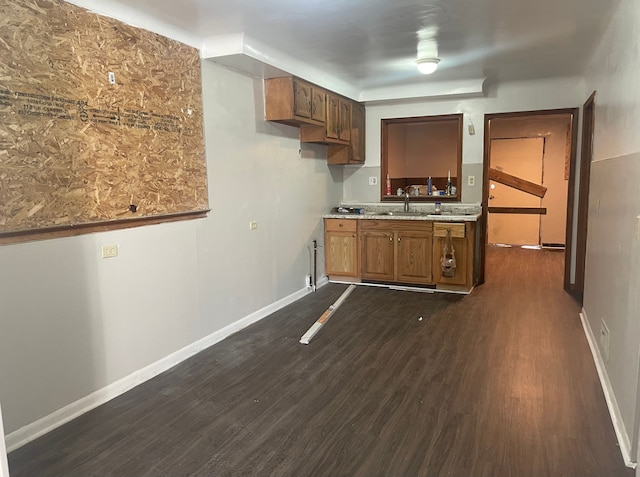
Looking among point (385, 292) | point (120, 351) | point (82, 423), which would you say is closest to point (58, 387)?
point (82, 423)

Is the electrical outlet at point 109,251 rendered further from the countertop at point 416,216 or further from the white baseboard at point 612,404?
the countertop at point 416,216

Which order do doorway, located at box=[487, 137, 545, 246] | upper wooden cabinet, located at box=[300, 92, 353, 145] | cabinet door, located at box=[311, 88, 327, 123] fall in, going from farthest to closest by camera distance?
doorway, located at box=[487, 137, 545, 246] < upper wooden cabinet, located at box=[300, 92, 353, 145] < cabinet door, located at box=[311, 88, 327, 123]

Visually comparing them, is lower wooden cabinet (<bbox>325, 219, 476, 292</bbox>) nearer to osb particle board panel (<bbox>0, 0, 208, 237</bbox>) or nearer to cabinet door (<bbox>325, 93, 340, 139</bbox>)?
cabinet door (<bbox>325, 93, 340, 139</bbox>)

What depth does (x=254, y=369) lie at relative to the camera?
3248 millimetres

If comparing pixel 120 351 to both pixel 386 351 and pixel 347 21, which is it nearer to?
pixel 386 351

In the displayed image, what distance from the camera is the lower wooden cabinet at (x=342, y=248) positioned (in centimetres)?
566

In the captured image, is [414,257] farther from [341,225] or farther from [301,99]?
[301,99]

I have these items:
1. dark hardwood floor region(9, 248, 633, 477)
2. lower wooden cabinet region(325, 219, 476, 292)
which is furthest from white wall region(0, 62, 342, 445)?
lower wooden cabinet region(325, 219, 476, 292)

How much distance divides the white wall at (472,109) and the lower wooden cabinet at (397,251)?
0.82 metres

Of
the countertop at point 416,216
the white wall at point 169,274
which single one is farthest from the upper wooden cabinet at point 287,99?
the countertop at point 416,216

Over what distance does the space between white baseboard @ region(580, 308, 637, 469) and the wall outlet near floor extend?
8 centimetres

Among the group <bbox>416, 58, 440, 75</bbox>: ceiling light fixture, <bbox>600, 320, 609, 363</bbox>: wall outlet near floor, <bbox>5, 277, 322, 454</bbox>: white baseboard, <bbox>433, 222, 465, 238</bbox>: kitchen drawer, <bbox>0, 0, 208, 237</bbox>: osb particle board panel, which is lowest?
<bbox>5, 277, 322, 454</bbox>: white baseboard

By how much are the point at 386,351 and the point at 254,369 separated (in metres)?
1.04

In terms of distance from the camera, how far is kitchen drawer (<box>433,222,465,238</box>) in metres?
5.11
